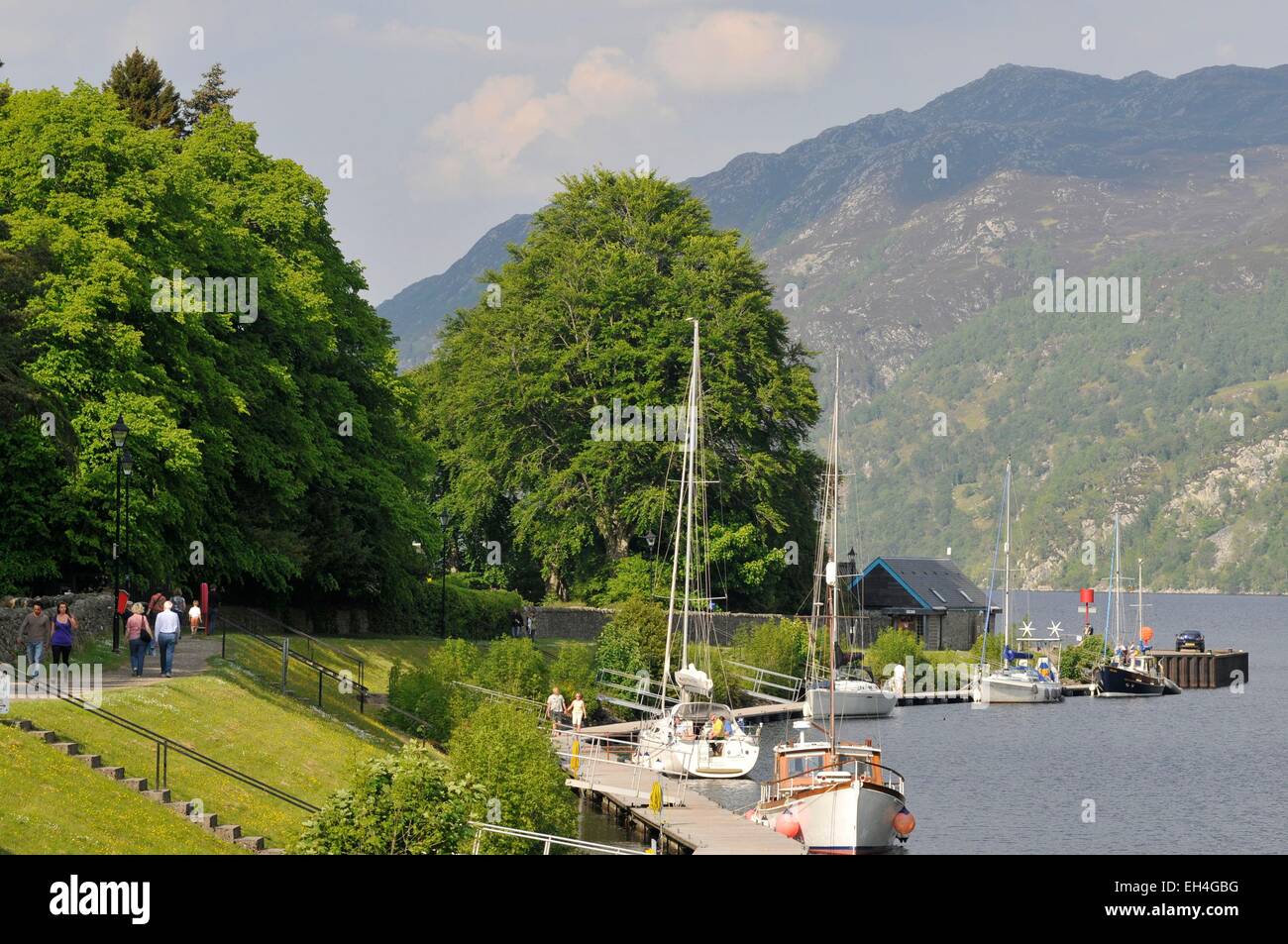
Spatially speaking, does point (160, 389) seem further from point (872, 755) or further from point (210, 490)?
point (872, 755)

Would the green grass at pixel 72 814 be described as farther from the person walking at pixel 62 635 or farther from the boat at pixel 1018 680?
the boat at pixel 1018 680

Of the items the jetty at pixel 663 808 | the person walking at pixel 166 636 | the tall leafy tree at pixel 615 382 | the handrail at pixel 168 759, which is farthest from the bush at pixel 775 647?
the handrail at pixel 168 759

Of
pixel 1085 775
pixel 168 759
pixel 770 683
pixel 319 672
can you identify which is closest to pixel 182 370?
pixel 319 672

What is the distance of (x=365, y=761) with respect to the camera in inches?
966

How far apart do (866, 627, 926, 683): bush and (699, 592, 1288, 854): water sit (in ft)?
10.5

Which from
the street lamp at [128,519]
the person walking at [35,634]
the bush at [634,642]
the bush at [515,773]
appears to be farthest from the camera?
the bush at [634,642]

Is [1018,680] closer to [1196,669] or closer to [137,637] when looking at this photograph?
[1196,669]

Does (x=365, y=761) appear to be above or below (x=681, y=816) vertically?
above

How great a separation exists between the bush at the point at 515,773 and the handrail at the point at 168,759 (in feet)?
10.3

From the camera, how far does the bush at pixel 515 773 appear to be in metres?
32.0

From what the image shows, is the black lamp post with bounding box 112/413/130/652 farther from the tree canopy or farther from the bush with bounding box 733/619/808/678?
the bush with bounding box 733/619/808/678

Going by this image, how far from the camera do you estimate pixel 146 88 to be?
79.0 metres

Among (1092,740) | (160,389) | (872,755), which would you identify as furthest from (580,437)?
(872,755)

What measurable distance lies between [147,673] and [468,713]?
29.4 ft
